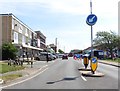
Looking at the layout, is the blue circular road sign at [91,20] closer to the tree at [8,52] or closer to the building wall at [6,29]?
the tree at [8,52]

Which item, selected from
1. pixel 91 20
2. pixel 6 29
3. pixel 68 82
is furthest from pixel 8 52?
pixel 68 82

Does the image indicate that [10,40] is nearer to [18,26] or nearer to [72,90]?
[18,26]

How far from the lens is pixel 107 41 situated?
9744cm

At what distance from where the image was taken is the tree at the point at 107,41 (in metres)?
94.2

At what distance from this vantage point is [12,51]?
5875 cm

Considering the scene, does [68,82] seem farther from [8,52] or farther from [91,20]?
[8,52]

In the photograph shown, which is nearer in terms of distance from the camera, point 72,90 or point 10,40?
point 72,90

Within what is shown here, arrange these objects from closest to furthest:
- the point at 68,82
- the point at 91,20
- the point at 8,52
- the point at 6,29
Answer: the point at 68,82
the point at 91,20
the point at 8,52
the point at 6,29

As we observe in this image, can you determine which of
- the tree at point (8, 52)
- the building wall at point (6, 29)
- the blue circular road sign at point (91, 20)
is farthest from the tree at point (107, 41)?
the blue circular road sign at point (91, 20)

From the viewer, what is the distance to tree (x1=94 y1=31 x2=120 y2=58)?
9419 cm

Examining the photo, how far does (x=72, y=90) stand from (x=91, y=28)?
37.7 ft

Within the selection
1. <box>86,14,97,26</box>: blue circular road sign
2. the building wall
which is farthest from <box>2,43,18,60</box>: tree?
<box>86,14,97,26</box>: blue circular road sign

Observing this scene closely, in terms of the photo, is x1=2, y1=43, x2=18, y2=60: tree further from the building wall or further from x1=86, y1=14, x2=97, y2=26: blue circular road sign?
x1=86, y1=14, x2=97, y2=26: blue circular road sign

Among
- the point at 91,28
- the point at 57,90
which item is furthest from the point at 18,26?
the point at 57,90
